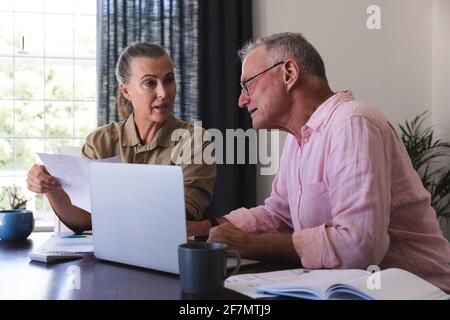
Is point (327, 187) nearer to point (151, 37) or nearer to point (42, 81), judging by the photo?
point (151, 37)

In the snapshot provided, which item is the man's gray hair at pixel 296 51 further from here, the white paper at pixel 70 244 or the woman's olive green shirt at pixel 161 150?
the white paper at pixel 70 244

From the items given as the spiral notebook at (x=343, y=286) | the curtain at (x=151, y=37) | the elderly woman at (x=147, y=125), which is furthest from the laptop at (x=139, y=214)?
the curtain at (x=151, y=37)

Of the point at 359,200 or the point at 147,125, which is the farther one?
the point at 147,125

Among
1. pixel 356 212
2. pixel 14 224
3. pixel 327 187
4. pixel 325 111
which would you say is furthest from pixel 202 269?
pixel 14 224

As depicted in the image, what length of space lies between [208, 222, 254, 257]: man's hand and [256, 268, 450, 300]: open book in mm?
250

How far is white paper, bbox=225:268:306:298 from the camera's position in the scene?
1.01 m

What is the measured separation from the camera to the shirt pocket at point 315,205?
1.41 metres

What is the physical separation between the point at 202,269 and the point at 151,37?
2973 mm

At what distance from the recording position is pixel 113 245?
1.28 meters

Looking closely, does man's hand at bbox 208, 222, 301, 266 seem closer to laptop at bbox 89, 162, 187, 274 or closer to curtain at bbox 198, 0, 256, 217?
laptop at bbox 89, 162, 187, 274

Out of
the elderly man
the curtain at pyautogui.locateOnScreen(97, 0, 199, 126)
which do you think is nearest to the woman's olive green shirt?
the elderly man

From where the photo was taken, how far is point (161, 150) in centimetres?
212
